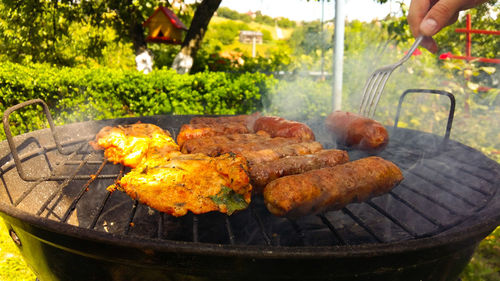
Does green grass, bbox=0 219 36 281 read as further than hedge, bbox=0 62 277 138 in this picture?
No

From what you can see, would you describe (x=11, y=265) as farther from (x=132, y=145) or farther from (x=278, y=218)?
(x=278, y=218)

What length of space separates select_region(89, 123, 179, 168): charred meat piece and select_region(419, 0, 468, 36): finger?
2.43 m

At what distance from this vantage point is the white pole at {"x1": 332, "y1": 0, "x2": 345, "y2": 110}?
4.80 m

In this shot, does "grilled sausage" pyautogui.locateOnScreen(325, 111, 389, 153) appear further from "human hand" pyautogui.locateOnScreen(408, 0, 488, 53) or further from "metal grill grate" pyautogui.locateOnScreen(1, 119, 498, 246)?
"human hand" pyautogui.locateOnScreen(408, 0, 488, 53)

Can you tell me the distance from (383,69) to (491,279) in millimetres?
2345

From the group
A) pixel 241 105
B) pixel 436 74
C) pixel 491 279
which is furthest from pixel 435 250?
pixel 436 74

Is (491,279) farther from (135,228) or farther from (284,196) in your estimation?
(135,228)

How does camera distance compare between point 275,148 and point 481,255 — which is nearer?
point 275,148

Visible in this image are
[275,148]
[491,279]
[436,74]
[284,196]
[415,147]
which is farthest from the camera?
[436,74]

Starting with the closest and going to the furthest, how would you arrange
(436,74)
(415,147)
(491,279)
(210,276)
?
(210,276) < (491,279) < (415,147) < (436,74)

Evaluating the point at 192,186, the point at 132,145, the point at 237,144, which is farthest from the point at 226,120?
the point at 192,186

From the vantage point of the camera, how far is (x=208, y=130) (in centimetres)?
336

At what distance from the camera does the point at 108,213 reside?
3398 millimetres

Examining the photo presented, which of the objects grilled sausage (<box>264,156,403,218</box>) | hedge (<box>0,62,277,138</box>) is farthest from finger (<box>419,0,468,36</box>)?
hedge (<box>0,62,277,138</box>)
